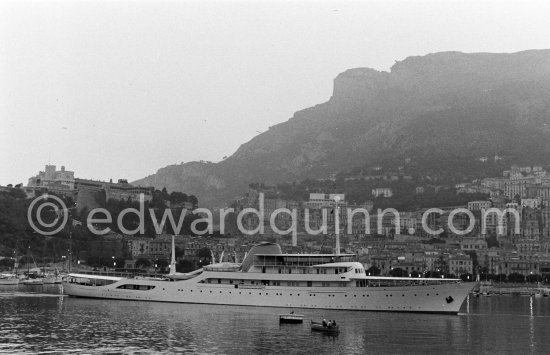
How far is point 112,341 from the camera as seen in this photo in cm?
3762

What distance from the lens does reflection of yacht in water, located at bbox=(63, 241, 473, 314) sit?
53.7 m

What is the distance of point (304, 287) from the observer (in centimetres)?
5559

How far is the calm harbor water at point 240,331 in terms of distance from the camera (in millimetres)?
36469

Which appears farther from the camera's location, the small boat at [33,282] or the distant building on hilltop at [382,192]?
the distant building on hilltop at [382,192]

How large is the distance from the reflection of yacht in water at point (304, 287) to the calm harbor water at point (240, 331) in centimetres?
156

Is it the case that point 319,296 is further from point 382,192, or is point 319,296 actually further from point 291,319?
point 382,192

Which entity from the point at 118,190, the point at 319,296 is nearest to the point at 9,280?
the point at 319,296

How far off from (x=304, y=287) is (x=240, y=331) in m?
14.3

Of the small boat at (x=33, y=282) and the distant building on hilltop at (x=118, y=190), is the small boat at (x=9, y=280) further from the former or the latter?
the distant building on hilltop at (x=118, y=190)

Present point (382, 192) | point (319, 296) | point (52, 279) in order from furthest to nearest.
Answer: point (382, 192) → point (52, 279) → point (319, 296)

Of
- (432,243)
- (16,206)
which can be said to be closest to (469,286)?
(432,243)

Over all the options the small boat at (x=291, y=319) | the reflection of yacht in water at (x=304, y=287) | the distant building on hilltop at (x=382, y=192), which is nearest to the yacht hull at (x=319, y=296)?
the reflection of yacht in water at (x=304, y=287)

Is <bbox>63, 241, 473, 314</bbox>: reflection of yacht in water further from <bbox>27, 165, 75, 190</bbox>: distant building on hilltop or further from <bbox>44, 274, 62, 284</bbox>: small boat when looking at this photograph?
<bbox>27, 165, 75, 190</bbox>: distant building on hilltop

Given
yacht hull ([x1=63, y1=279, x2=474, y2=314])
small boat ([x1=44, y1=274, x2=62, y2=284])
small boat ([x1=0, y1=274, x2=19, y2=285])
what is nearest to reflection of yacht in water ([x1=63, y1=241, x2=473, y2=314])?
yacht hull ([x1=63, y1=279, x2=474, y2=314])
